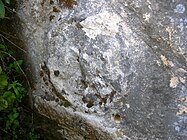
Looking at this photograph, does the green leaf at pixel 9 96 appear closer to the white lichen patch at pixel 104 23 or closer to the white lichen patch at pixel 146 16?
the white lichen patch at pixel 104 23

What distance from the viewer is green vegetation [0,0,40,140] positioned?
2381 millimetres

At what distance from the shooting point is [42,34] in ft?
7.38

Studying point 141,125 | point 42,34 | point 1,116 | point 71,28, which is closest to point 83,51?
point 71,28

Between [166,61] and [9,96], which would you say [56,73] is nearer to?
[9,96]

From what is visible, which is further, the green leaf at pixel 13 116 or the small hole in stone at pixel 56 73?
the green leaf at pixel 13 116

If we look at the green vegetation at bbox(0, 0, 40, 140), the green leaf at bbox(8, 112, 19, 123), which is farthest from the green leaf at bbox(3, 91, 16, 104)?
the green leaf at bbox(8, 112, 19, 123)

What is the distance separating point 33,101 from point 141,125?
2.29 feet

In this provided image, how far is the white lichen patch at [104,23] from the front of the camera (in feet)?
6.79

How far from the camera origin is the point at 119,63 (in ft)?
A: 6.84

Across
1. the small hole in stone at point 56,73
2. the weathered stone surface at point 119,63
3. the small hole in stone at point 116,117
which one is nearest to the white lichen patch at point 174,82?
the weathered stone surface at point 119,63

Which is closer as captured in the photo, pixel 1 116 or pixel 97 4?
pixel 97 4

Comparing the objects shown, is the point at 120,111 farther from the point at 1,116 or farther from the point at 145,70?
the point at 1,116

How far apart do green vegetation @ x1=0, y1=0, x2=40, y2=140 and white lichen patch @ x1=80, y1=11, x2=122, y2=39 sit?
56 centimetres

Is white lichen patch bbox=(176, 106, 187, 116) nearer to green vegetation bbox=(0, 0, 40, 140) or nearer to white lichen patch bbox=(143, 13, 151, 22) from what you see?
white lichen patch bbox=(143, 13, 151, 22)
